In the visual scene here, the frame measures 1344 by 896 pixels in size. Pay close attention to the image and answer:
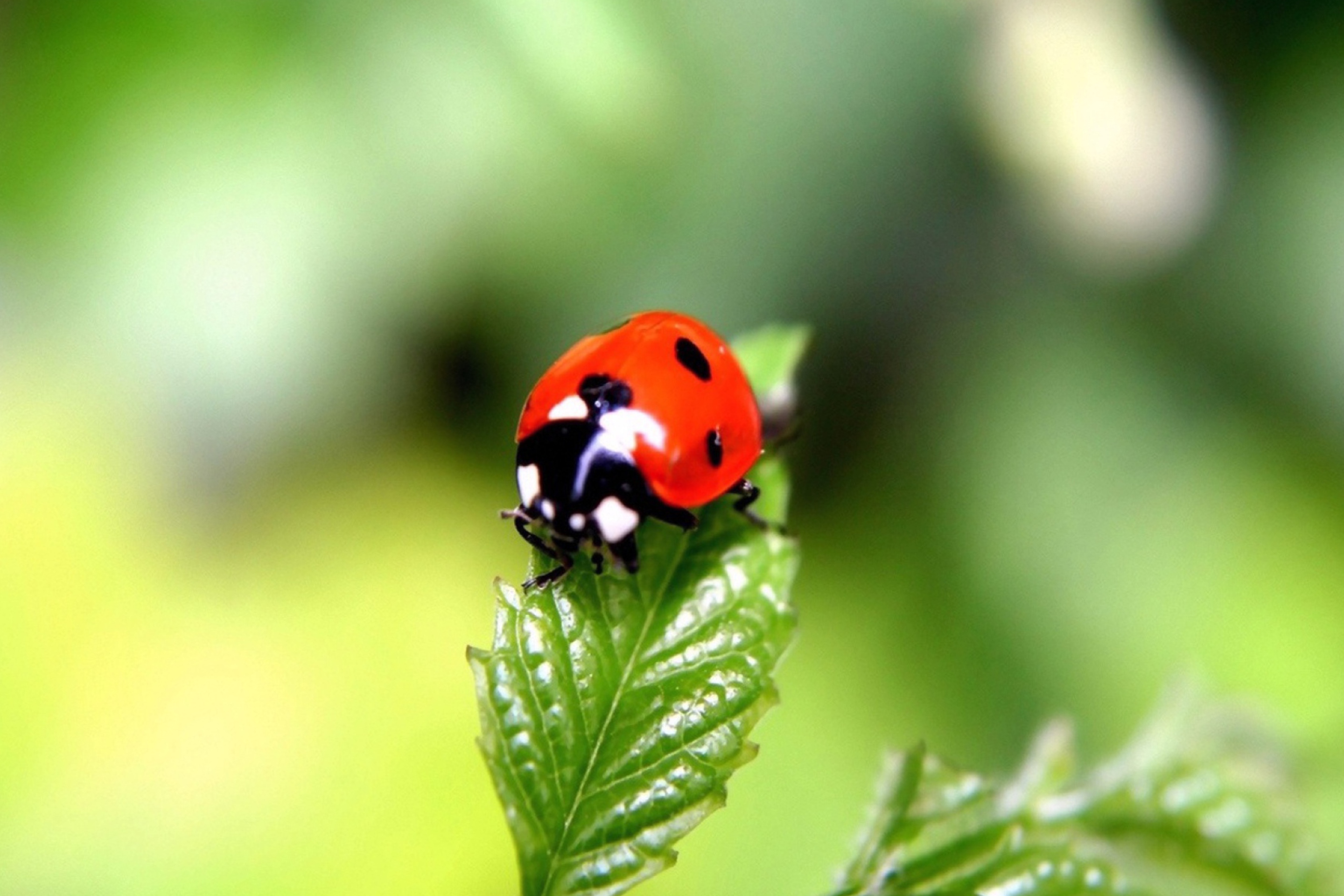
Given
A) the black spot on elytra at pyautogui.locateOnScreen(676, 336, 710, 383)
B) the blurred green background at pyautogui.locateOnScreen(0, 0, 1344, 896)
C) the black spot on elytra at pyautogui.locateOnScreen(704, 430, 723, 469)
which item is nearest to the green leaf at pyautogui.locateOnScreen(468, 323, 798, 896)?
the black spot on elytra at pyautogui.locateOnScreen(704, 430, 723, 469)

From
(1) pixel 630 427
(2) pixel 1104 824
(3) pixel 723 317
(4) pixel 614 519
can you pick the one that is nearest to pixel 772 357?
(1) pixel 630 427

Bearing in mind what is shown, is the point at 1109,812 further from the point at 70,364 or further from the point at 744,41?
the point at 70,364

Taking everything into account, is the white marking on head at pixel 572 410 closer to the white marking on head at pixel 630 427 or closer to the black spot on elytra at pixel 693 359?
the white marking on head at pixel 630 427

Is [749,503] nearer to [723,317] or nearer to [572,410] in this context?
[572,410]

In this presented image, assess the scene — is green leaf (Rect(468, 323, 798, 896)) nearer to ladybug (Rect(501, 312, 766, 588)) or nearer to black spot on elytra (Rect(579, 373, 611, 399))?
ladybug (Rect(501, 312, 766, 588))

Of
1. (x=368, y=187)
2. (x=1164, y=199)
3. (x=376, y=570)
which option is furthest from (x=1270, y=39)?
(x=376, y=570)

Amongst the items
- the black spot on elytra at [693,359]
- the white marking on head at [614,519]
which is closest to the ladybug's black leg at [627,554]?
the white marking on head at [614,519]
